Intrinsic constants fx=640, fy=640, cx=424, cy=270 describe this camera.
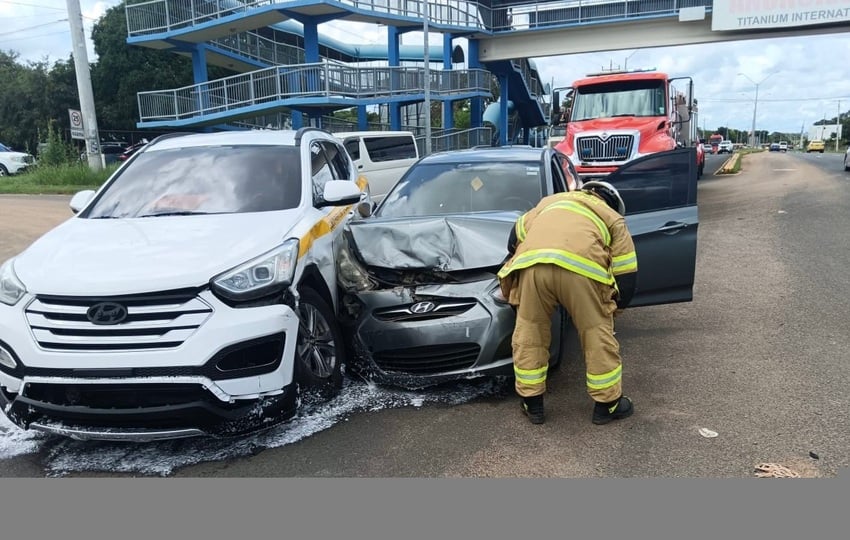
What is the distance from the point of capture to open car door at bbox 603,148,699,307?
201 inches

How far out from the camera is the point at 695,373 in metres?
4.73

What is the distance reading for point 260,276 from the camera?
3656 mm

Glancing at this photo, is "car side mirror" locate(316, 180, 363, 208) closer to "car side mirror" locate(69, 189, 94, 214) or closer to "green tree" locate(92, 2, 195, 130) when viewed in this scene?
"car side mirror" locate(69, 189, 94, 214)

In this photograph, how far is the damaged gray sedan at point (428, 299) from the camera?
4.24 meters

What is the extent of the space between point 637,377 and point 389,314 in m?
1.89

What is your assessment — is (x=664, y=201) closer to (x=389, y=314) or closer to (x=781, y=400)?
(x=781, y=400)

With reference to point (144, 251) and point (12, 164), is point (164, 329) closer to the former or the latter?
point (144, 251)

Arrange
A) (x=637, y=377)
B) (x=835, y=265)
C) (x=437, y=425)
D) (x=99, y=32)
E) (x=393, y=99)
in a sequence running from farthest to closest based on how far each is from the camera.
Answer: (x=99, y=32), (x=393, y=99), (x=835, y=265), (x=637, y=377), (x=437, y=425)

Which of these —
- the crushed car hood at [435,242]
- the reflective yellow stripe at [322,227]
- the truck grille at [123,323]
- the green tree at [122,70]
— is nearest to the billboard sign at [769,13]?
the reflective yellow stripe at [322,227]

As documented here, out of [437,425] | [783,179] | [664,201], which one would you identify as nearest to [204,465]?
[437,425]

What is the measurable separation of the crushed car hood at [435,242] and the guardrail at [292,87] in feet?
61.4

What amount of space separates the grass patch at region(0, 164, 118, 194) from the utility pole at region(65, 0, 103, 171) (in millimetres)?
473

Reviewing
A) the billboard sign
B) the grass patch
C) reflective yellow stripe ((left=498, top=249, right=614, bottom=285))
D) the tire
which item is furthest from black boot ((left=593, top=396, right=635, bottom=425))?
the billboard sign

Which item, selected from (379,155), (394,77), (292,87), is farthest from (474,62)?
(379,155)
